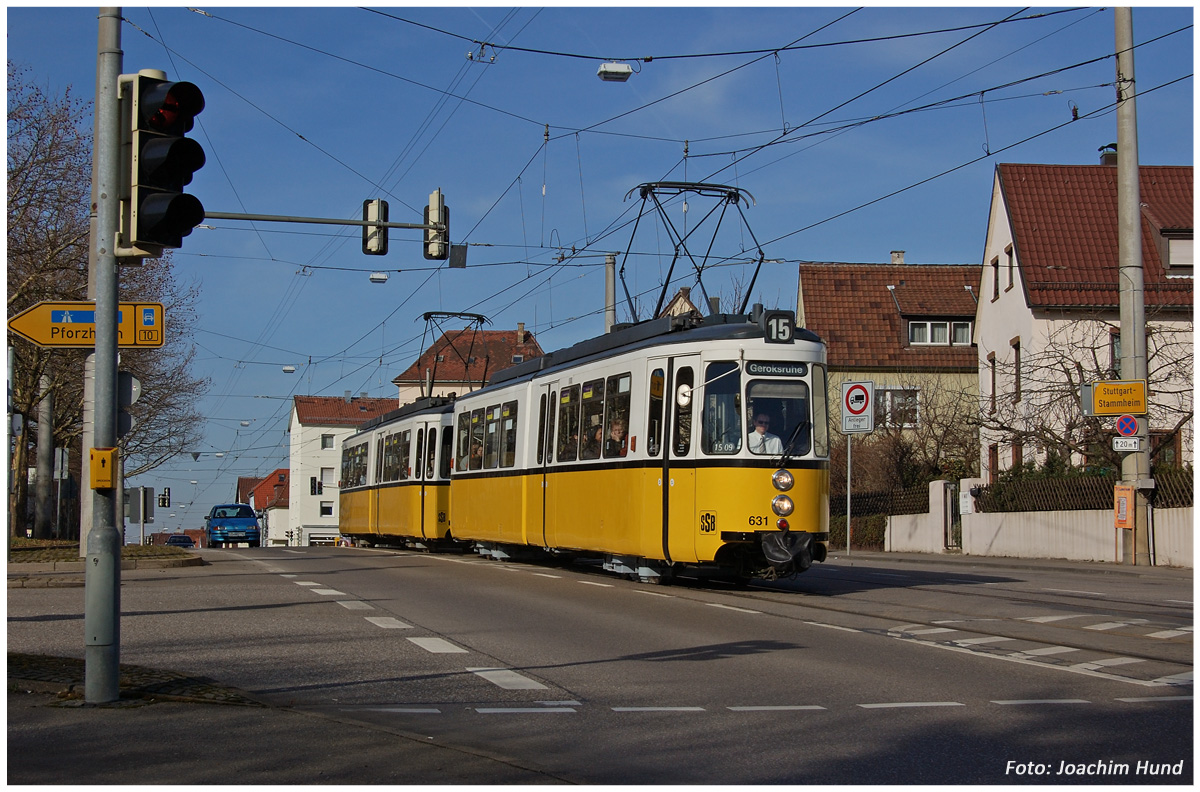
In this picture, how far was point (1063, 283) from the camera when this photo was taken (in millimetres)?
40062

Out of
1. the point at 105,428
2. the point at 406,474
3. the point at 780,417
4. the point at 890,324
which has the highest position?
the point at 890,324

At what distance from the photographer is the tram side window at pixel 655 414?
16.7 m

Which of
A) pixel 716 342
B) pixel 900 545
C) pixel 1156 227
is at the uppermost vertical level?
pixel 1156 227

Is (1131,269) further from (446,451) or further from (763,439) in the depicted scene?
(446,451)

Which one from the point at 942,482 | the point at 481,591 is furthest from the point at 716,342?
A: the point at 942,482

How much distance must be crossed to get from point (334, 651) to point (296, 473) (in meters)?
110

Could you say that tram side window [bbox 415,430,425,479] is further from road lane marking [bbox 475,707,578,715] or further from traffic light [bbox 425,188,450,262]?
road lane marking [bbox 475,707,578,715]

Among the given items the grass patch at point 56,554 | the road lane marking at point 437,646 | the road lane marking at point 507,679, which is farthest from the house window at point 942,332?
the road lane marking at point 507,679

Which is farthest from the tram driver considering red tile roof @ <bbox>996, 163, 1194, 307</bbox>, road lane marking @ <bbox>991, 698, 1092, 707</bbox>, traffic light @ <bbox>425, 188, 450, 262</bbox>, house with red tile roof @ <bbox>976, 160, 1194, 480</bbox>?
red tile roof @ <bbox>996, 163, 1194, 307</bbox>

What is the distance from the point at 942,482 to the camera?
35.7 m

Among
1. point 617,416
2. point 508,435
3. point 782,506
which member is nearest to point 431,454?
point 508,435

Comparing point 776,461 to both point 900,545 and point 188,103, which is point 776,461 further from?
point 900,545

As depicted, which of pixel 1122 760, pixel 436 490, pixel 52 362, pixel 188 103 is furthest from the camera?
pixel 52 362

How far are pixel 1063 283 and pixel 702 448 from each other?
27.3 meters
